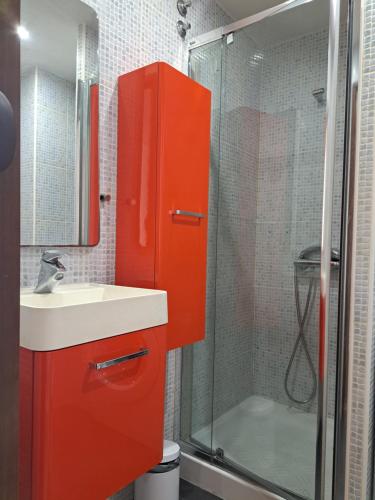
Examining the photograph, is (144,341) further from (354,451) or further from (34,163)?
(354,451)

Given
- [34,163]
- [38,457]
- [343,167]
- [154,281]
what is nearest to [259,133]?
[343,167]

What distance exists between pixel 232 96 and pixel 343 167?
630 millimetres

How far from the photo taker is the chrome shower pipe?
4.40 ft

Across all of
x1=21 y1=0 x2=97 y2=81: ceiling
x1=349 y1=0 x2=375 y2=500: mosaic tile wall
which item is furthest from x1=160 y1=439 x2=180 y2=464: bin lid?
x1=21 y1=0 x2=97 y2=81: ceiling

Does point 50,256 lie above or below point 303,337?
above

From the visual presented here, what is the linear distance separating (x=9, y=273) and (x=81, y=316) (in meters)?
0.67

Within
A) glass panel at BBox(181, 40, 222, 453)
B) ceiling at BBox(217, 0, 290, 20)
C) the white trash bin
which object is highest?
ceiling at BBox(217, 0, 290, 20)

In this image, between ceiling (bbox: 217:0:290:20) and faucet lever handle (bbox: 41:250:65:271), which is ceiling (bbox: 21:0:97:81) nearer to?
faucet lever handle (bbox: 41:250:65:271)

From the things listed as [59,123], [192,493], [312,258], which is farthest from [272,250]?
[192,493]

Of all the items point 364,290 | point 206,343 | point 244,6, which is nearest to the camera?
point 364,290

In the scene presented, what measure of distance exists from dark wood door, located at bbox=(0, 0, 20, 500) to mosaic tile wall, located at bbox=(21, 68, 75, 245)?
98 centimetres

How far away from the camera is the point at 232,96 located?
1.71 m

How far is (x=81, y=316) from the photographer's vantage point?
92 cm

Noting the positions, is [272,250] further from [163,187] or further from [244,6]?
[244,6]
